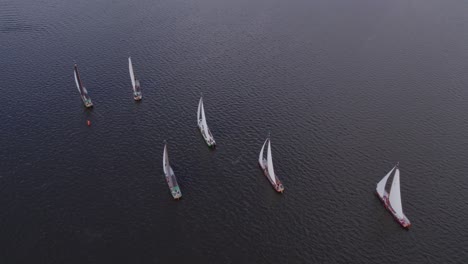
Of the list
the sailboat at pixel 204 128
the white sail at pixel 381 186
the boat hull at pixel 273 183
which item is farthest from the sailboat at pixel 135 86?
the white sail at pixel 381 186

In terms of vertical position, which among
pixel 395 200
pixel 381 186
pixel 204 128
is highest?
pixel 204 128

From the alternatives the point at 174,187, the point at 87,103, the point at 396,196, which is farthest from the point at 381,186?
Answer: the point at 87,103

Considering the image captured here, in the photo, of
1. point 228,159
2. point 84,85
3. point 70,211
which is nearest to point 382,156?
point 228,159

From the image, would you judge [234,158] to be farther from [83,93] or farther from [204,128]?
[83,93]

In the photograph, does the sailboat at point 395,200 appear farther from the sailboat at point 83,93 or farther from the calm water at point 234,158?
the sailboat at point 83,93

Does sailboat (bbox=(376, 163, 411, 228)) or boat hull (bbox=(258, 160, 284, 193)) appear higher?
boat hull (bbox=(258, 160, 284, 193))

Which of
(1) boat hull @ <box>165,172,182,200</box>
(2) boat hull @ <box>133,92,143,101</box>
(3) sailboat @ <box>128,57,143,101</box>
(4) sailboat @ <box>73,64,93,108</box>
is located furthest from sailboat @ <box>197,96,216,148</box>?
(4) sailboat @ <box>73,64,93,108</box>

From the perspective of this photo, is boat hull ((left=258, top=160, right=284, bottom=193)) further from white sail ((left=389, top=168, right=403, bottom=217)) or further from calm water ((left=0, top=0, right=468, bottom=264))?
white sail ((left=389, top=168, right=403, bottom=217))
